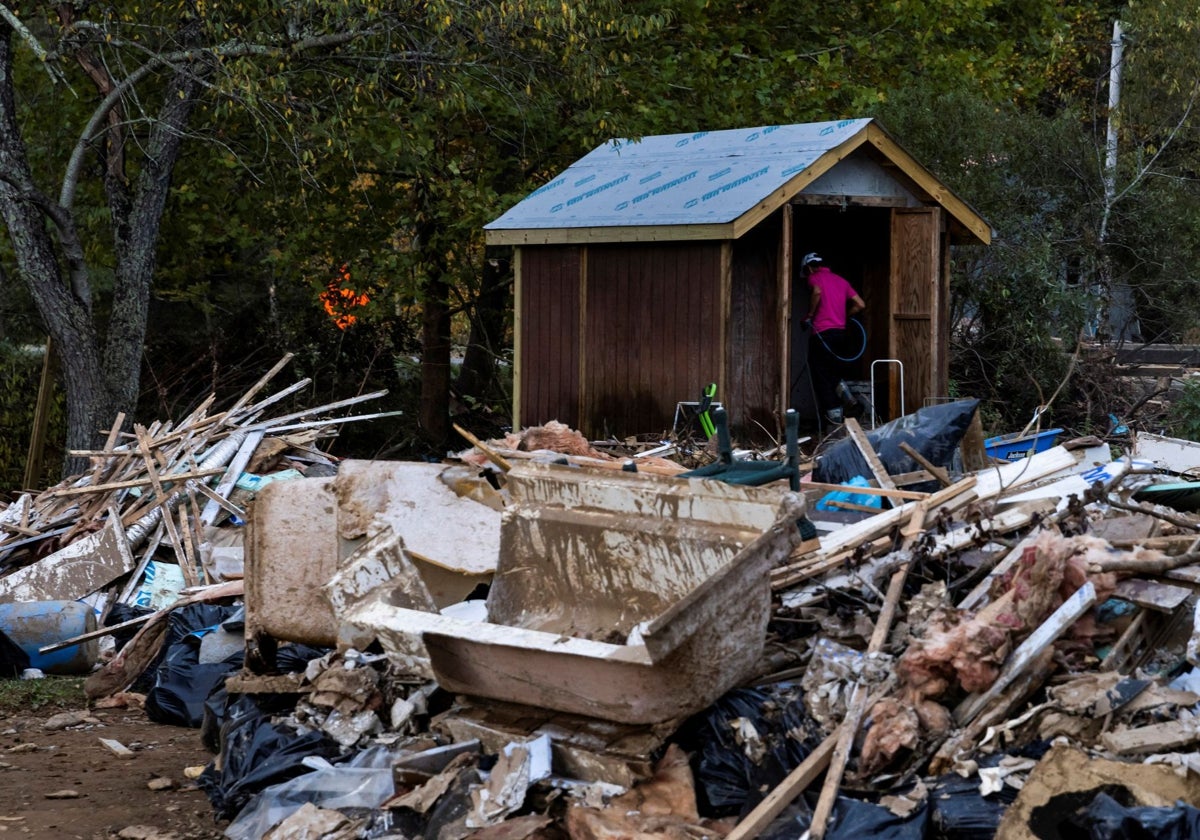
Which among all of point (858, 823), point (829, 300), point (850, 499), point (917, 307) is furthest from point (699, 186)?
point (858, 823)

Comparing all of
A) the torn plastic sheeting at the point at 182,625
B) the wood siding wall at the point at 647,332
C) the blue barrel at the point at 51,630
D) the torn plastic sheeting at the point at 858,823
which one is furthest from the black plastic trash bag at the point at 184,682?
the wood siding wall at the point at 647,332

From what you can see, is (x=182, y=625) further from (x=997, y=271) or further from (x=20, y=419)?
(x=997, y=271)

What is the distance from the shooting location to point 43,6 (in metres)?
14.0

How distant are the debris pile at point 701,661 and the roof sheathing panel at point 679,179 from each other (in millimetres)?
5198

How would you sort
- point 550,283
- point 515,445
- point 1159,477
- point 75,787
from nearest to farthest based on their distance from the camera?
1. point 75,787
2. point 1159,477
3. point 515,445
4. point 550,283

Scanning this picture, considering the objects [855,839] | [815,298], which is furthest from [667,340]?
[855,839]

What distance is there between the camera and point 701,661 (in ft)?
18.0

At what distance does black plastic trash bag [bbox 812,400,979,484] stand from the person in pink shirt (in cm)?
420

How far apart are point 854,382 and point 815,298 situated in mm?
922

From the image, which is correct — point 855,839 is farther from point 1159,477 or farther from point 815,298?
point 815,298

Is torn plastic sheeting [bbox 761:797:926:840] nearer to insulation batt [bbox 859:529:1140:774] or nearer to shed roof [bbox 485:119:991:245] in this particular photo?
insulation batt [bbox 859:529:1140:774]

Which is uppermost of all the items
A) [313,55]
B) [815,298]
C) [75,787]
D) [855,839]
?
[313,55]

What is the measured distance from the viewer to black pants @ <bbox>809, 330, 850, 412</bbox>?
45.7 ft

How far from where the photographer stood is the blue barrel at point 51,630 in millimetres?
9648
